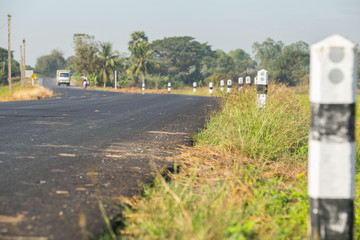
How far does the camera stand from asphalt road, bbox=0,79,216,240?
2.46 meters

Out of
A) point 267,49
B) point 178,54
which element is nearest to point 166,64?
point 178,54

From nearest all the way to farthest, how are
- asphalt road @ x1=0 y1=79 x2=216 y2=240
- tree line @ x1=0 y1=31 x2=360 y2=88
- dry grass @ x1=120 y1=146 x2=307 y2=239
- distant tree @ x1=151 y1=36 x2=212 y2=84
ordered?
dry grass @ x1=120 y1=146 x2=307 y2=239, asphalt road @ x1=0 y1=79 x2=216 y2=240, tree line @ x1=0 y1=31 x2=360 y2=88, distant tree @ x1=151 y1=36 x2=212 y2=84

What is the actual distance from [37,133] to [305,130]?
4.37 meters

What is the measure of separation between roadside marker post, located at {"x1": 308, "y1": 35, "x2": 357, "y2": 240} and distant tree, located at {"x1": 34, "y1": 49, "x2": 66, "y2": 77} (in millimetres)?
153897

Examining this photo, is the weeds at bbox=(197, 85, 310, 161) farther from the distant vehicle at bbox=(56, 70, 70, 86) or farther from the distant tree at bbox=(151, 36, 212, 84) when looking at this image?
the distant tree at bbox=(151, 36, 212, 84)

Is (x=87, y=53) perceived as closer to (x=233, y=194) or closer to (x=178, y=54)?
(x=178, y=54)

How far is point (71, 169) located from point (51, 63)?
157 m

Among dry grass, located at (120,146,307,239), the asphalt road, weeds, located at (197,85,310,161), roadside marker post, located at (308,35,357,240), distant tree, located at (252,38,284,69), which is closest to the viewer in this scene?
roadside marker post, located at (308,35,357,240)

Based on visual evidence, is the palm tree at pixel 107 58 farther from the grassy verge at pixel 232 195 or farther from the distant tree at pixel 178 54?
the grassy verge at pixel 232 195

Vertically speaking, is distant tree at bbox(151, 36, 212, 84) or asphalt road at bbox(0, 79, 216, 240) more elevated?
distant tree at bbox(151, 36, 212, 84)

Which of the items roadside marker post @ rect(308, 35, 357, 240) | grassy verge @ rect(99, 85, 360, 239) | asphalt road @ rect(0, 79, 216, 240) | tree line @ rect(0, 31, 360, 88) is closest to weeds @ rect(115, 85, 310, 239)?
grassy verge @ rect(99, 85, 360, 239)

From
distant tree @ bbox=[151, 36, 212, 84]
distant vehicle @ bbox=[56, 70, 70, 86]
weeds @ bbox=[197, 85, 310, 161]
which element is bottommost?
weeds @ bbox=[197, 85, 310, 161]

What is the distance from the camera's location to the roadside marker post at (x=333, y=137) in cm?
196

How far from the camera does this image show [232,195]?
3.01 meters
